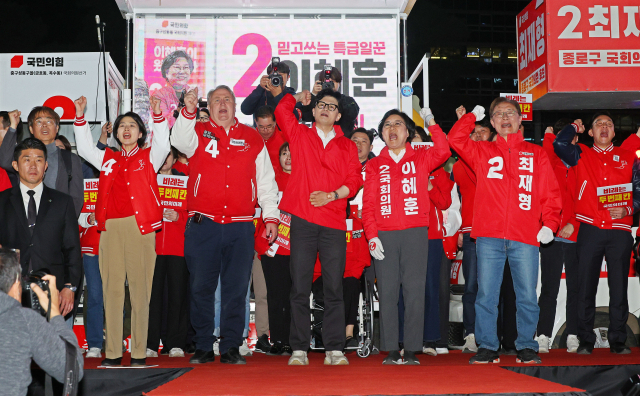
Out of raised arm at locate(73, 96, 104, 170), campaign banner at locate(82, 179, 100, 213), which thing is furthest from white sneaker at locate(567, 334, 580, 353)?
campaign banner at locate(82, 179, 100, 213)

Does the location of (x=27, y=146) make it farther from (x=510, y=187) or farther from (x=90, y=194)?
(x=510, y=187)

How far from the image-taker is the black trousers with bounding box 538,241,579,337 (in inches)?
Result: 215

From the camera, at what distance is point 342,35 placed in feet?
28.4

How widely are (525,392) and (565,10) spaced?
6.96 meters

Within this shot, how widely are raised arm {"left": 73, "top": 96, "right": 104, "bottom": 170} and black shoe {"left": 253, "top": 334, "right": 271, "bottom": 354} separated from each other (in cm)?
206

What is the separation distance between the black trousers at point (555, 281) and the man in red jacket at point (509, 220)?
84 cm

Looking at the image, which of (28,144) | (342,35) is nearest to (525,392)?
(28,144)

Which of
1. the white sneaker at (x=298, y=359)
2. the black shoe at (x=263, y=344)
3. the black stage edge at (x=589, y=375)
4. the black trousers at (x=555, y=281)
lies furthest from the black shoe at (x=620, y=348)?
the black shoe at (x=263, y=344)

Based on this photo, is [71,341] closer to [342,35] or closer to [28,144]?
[28,144]

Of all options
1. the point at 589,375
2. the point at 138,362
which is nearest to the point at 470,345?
the point at 589,375

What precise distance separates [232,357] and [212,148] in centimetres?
160

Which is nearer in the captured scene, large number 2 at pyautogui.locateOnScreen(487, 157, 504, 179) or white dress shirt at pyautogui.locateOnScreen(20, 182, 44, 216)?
white dress shirt at pyautogui.locateOnScreen(20, 182, 44, 216)

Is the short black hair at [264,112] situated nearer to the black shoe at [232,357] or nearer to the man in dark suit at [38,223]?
the man in dark suit at [38,223]

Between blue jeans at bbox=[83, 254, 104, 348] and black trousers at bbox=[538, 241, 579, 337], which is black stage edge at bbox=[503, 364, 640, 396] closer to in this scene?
black trousers at bbox=[538, 241, 579, 337]
